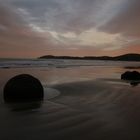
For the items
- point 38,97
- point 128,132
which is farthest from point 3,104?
point 128,132

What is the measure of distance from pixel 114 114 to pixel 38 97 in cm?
315

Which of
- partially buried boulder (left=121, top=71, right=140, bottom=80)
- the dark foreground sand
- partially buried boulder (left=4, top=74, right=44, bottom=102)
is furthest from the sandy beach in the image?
partially buried boulder (left=121, top=71, right=140, bottom=80)

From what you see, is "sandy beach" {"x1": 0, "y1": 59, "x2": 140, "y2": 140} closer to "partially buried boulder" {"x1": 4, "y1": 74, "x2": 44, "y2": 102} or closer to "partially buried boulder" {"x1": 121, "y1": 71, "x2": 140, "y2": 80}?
"partially buried boulder" {"x1": 4, "y1": 74, "x2": 44, "y2": 102}

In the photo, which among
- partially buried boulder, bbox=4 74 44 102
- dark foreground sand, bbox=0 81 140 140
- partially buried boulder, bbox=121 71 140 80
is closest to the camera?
dark foreground sand, bbox=0 81 140 140

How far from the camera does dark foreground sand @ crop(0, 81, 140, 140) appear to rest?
4.36m

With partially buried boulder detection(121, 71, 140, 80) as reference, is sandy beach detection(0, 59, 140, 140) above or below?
below

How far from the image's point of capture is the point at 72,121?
5289 millimetres

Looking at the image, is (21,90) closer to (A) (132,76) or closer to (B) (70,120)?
(B) (70,120)

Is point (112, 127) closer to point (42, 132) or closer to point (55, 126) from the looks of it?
point (55, 126)

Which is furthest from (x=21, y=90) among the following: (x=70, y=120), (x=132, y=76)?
(x=132, y=76)

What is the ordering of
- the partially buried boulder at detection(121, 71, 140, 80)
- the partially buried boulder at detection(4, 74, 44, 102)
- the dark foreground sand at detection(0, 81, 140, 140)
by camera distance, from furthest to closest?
the partially buried boulder at detection(121, 71, 140, 80), the partially buried boulder at detection(4, 74, 44, 102), the dark foreground sand at detection(0, 81, 140, 140)

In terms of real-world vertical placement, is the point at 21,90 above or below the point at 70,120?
above

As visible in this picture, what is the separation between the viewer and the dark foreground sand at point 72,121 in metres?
4.36

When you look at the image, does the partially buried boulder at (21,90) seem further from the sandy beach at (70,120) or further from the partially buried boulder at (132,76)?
the partially buried boulder at (132,76)
